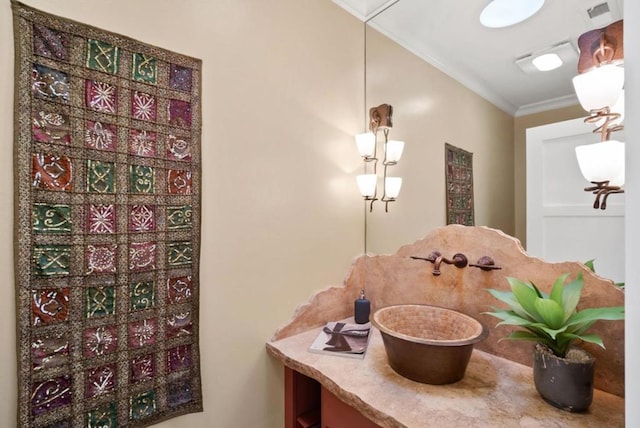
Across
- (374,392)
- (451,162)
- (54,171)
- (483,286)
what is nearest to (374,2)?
(451,162)

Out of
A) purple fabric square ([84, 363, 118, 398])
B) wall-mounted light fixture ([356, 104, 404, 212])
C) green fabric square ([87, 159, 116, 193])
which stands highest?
wall-mounted light fixture ([356, 104, 404, 212])

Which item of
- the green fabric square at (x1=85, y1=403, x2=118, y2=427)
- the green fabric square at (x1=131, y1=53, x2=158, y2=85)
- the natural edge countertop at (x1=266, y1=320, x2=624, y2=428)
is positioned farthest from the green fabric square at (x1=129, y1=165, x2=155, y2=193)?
the natural edge countertop at (x1=266, y1=320, x2=624, y2=428)

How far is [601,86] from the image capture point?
86cm

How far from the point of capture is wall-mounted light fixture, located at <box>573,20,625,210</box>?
0.86 metres

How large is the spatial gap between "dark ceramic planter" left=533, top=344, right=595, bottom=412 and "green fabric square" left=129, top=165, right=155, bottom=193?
1362mm

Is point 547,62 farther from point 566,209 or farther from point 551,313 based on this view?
point 551,313

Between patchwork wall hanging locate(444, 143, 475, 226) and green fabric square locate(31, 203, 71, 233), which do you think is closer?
green fabric square locate(31, 203, 71, 233)

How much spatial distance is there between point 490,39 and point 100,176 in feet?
5.12

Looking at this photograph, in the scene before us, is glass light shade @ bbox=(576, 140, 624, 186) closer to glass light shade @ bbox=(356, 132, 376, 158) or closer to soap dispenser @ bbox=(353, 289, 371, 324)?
glass light shade @ bbox=(356, 132, 376, 158)

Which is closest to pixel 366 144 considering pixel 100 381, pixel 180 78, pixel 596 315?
pixel 180 78

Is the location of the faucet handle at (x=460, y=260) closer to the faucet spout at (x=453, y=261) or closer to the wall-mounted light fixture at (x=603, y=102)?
the faucet spout at (x=453, y=261)

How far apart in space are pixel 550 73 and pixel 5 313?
184 centimetres

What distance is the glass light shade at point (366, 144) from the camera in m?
1.53

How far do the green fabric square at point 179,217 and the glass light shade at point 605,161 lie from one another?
131 cm
